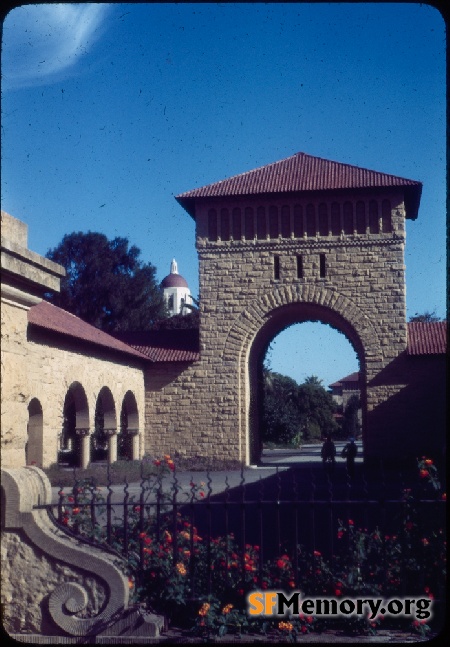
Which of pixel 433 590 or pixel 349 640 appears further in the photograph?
pixel 433 590

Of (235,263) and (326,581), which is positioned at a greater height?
(235,263)

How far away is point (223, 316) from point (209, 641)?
16772 millimetres

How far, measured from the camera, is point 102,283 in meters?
42.3

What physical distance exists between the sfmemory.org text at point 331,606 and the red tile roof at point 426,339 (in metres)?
15.2

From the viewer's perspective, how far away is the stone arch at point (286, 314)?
20266 millimetres

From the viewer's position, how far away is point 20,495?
4.12 meters

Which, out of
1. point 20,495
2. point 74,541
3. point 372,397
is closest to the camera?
point 20,495

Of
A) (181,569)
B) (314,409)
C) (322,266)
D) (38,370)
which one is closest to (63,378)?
(38,370)

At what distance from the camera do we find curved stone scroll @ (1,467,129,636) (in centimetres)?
417

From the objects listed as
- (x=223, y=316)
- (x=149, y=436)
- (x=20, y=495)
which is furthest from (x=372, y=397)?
(x=20, y=495)

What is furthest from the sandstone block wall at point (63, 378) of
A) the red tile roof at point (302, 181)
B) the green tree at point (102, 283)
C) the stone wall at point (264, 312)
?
the green tree at point (102, 283)

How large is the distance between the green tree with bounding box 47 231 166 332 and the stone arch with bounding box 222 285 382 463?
71.6 feet

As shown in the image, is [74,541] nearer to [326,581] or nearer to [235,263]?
[326,581]

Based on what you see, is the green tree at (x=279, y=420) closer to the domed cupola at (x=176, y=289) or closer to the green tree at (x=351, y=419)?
the green tree at (x=351, y=419)
